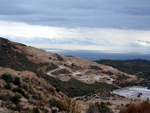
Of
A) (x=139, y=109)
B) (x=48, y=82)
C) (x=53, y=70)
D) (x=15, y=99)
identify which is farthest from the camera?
(x=53, y=70)

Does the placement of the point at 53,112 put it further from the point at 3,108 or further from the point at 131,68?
the point at 131,68

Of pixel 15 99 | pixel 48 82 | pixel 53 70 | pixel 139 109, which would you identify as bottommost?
pixel 53 70

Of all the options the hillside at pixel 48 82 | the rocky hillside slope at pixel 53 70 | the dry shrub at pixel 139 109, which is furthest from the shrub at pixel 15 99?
the rocky hillside slope at pixel 53 70

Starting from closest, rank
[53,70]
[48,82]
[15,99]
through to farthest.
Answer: [15,99] → [48,82] → [53,70]

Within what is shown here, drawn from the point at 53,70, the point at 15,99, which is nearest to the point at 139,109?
the point at 15,99

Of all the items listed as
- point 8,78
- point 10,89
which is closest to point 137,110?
point 10,89

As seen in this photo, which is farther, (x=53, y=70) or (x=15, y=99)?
(x=53, y=70)

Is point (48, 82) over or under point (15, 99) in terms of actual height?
under

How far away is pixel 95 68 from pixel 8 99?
54.8m

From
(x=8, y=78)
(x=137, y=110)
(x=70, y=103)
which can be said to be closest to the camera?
(x=137, y=110)

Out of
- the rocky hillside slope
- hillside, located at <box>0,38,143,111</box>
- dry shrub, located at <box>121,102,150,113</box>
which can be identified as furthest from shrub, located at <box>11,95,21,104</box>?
the rocky hillside slope

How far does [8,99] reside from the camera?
7406 mm

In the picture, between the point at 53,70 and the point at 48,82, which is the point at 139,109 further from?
the point at 53,70

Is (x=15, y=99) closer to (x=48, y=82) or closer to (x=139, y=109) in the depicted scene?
(x=139, y=109)
